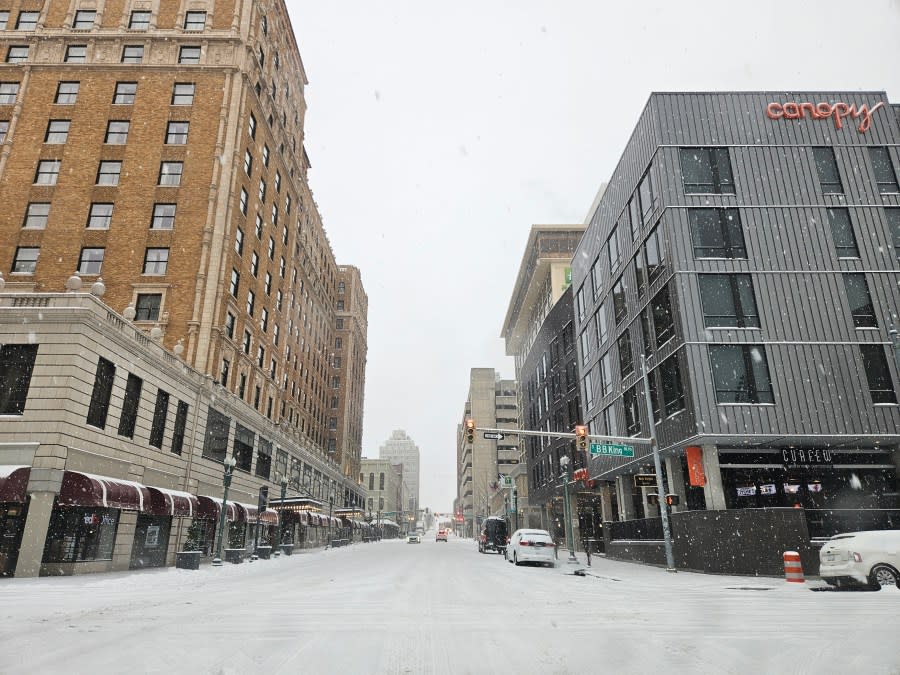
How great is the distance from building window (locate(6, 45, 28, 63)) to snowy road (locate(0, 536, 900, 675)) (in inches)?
1460

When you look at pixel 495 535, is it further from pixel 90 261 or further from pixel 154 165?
pixel 154 165

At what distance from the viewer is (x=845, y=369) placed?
23.8 m

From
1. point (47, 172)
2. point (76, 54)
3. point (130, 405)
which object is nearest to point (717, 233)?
point (130, 405)

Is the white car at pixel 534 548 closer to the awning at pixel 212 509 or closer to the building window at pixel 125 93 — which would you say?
the awning at pixel 212 509

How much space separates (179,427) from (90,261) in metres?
12.0

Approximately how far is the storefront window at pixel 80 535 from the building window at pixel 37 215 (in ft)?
66.0

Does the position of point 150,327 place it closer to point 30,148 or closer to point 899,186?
point 30,148

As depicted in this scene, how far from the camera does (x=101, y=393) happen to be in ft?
73.1

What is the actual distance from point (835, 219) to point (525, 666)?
27.5 m

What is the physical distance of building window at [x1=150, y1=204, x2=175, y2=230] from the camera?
112ft

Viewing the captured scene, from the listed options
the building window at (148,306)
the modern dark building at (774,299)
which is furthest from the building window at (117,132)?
the modern dark building at (774,299)

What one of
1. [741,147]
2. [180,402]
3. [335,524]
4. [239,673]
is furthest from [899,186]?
[335,524]

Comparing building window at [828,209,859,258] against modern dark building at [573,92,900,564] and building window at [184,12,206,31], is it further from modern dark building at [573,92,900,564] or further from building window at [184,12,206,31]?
building window at [184,12,206,31]

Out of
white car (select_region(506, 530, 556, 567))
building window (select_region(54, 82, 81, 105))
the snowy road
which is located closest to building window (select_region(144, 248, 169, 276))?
building window (select_region(54, 82, 81, 105))
